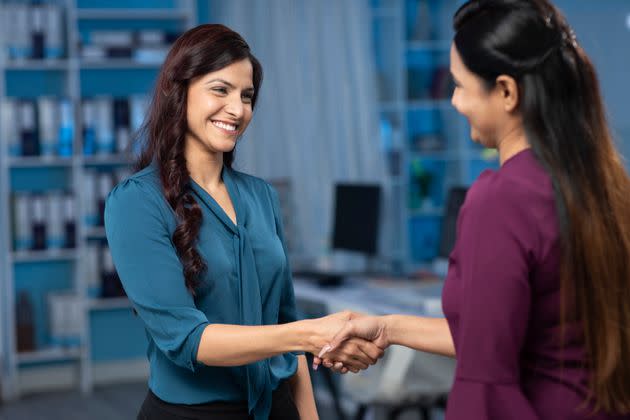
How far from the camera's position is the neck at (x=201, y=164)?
209 cm

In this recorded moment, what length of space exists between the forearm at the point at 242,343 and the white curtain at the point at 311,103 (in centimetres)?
375

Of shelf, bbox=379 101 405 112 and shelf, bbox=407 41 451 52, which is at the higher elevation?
shelf, bbox=407 41 451 52

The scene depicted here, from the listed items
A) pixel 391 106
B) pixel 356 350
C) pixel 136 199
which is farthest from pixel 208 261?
pixel 391 106

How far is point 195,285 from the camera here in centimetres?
191

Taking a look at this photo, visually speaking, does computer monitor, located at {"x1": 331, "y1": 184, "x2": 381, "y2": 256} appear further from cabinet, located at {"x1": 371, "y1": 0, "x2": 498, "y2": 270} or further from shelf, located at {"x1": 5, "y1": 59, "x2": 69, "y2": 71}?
shelf, located at {"x1": 5, "y1": 59, "x2": 69, "y2": 71}

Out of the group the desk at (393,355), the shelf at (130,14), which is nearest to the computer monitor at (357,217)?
the desk at (393,355)

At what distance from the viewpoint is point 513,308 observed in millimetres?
1411

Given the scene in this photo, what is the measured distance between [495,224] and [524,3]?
35cm

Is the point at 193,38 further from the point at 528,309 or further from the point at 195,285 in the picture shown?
the point at 528,309

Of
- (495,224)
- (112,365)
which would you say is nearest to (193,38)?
(495,224)

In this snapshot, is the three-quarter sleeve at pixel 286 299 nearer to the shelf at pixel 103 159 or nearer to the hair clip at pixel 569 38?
the hair clip at pixel 569 38

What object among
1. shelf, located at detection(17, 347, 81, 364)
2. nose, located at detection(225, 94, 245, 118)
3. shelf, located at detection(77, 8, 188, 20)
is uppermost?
shelf, located at detection(77, 8, 188, 20)

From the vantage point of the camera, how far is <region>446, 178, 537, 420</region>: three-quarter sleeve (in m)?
1.41

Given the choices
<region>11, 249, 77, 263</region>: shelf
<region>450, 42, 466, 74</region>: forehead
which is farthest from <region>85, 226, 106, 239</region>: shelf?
<region>450, 42, 466, 74</region>: forehead
